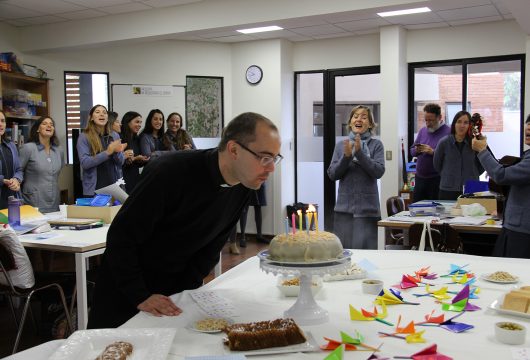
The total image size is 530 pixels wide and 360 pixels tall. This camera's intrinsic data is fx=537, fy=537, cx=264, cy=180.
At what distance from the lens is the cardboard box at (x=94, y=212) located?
3854mm

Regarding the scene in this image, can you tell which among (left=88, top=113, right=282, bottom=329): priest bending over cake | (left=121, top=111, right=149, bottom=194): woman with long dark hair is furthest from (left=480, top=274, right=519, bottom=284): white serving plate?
(left=121, top=111, right=149, bottom=194): woman with long dark hair

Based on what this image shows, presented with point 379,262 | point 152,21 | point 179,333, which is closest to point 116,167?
point 152,21

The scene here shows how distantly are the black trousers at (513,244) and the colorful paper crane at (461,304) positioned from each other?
1.78 m

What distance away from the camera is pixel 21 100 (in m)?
6.32

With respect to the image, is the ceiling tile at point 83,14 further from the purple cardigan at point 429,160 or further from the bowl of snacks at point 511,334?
the bowl of snacks at point 511,334

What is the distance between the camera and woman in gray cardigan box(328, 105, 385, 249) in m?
4.11

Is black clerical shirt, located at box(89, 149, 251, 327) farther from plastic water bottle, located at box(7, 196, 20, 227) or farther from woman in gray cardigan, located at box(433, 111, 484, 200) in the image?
woman in gray cardigan, located at box(433, 111, 484, 200)

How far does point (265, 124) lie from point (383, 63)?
5694 mm

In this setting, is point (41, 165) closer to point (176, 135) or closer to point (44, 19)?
point (176, 135)

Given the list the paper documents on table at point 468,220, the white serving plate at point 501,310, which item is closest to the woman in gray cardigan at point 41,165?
the paper documents on table at point 468,220

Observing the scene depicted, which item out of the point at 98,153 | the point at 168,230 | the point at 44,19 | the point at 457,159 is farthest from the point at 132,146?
the point at 168,230

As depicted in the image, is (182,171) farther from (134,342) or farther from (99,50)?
(99,50)

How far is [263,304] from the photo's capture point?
1.68m

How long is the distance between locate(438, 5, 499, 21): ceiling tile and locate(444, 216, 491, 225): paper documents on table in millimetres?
2982
